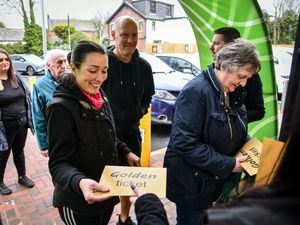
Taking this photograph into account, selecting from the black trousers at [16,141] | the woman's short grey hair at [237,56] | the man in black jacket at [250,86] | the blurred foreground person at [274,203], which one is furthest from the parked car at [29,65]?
the blurred foreground person at [274,203]

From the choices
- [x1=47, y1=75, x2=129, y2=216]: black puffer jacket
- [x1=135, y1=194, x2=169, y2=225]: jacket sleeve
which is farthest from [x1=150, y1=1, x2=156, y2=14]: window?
[x1=135, y1=194, x2=169, y2=225]: jacket sleeve

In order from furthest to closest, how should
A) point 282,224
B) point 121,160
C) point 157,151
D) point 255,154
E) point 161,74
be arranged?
point 161,74 < point 157,151 < point 121,160 < point 255,154 < point 282,224

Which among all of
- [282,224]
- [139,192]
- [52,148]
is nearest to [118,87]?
[52,148]

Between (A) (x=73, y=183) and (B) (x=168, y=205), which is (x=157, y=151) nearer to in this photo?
(B) (x=168, y=205)

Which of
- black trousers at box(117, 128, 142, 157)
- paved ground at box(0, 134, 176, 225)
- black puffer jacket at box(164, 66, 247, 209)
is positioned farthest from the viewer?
paved ground at box(0, 134, 176, 225)

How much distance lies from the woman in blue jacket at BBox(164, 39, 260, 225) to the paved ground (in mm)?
1357

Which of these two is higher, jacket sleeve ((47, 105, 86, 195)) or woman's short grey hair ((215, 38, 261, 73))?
woman's short grey hair ((215, 38, 261, 73))

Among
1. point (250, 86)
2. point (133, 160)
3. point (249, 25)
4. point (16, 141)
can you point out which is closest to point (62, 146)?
point (133, 160)

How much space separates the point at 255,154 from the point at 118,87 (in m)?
1.47

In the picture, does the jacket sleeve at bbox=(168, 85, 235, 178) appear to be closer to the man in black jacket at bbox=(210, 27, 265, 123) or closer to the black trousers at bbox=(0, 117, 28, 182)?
the man in black jacket at bbox=(210, 27, 265, 123)

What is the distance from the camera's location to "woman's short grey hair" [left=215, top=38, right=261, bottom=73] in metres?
1.76

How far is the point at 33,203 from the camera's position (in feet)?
11.0

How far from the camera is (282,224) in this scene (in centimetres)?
54

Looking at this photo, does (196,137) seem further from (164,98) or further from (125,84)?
(164,98)
